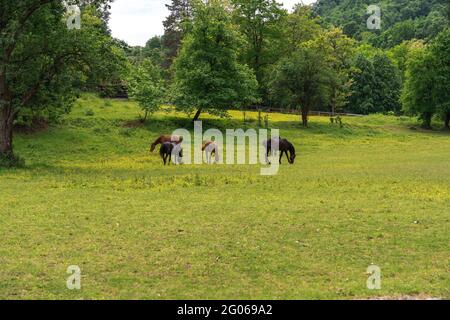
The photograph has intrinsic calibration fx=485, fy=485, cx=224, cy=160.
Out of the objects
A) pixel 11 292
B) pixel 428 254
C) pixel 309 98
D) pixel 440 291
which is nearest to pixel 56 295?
pixel 11 292

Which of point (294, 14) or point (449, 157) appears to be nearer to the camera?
point (449, 157)

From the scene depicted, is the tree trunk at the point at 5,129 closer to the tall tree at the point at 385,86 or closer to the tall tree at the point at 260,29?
the tall tree at the point at 260,29

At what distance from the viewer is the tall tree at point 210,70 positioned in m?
48.8

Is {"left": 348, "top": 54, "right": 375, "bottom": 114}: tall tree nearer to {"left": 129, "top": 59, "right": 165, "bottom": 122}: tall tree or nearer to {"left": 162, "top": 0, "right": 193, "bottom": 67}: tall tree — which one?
{"left": 162, "top": 0, "right": 193, "bottom": 67}: tall tree

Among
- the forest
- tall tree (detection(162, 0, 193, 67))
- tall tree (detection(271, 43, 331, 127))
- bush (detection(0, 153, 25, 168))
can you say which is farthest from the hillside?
bush (detection(0, 153, 25, 168))

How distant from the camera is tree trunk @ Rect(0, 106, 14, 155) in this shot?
25.2m

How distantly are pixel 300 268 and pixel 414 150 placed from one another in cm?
3270

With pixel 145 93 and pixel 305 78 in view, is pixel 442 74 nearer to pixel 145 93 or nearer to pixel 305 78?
pixel 305 78

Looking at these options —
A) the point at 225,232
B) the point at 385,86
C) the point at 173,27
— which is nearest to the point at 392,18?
the point at 385,86

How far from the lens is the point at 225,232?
1182 centimetres

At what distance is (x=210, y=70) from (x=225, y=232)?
130 feet

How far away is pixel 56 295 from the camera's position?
310 inches

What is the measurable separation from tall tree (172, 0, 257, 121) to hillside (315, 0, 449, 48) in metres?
82.7

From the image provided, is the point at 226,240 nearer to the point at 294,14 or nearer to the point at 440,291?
the point at 440,291
